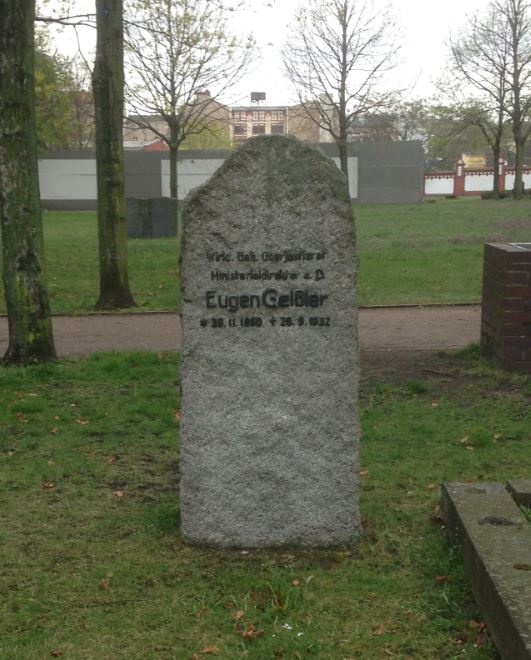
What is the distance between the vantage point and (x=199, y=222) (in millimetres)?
4402

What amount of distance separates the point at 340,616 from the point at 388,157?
47151 mm

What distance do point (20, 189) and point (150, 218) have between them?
14.9m

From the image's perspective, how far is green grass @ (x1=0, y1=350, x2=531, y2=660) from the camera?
3783mm

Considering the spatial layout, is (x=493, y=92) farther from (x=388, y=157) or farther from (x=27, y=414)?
(x=27, y=414)

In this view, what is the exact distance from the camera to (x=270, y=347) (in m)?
4.48

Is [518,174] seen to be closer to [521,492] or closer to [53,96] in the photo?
[53,96]

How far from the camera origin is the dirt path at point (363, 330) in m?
10.2

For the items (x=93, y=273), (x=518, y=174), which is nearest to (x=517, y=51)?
(x=518, y=174)

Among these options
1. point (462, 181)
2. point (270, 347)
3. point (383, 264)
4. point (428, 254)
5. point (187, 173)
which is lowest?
point (383, 264)

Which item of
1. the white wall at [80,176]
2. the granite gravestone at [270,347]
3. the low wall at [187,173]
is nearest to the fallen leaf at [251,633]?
the granite gravestone at [270,347]

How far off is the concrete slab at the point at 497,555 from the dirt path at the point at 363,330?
16.7 feet

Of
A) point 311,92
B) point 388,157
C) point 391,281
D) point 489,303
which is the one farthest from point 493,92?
point 489,303

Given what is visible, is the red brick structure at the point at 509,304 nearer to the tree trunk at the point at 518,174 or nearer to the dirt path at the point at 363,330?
the dirt path at the point at 363,330

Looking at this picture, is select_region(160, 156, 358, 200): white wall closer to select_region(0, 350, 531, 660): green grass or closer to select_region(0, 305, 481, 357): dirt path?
select_region(0, 305, 481, 357): dirt path
